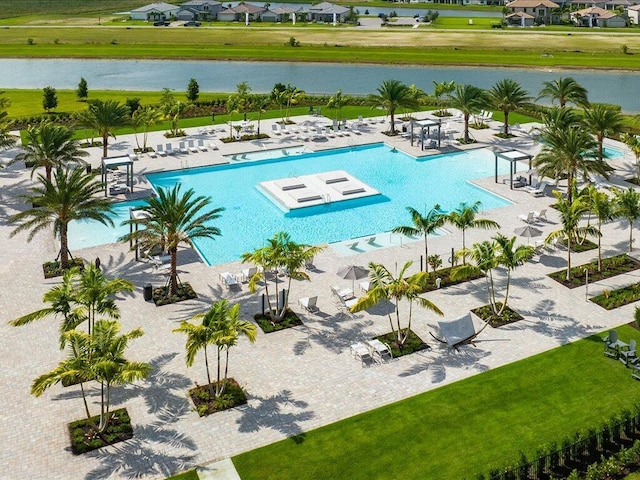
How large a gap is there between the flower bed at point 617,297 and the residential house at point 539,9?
134m

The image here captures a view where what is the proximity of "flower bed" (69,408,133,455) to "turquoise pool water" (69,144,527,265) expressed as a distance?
12.2 meters

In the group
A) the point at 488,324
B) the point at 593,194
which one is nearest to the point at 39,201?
the point at 488,324

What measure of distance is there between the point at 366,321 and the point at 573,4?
546 feet

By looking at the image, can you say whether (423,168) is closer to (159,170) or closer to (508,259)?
(159,170)

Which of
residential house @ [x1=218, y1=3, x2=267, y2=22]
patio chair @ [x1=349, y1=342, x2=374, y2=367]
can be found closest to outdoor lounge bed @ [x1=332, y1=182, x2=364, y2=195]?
patio chair @ [x1=349, y1=342, x2=374, y2=367]

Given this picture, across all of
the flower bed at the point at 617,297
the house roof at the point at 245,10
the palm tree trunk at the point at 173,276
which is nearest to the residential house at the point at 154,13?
the house roof at the point at 245,10

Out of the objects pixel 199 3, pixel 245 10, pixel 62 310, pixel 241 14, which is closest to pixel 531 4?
pixel 245 10

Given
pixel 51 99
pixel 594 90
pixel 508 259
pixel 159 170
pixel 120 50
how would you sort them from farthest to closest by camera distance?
pixel 120 50 < pixel 594 90 < pixel 51 99 < pixel 159 170 < pixel 508 259

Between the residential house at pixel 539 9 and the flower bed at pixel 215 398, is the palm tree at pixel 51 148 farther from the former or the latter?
the residential house at pixel 539 9

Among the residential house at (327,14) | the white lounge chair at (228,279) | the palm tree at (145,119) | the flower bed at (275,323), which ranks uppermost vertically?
the residential house at (327,14)

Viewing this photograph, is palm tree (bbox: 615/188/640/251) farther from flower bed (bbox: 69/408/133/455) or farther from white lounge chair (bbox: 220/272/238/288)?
flower bed (bbox: 69/408/133/455)

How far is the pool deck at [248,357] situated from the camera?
18219 millimetres

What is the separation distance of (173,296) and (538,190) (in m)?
22.9

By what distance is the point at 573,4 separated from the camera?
164375 mm
